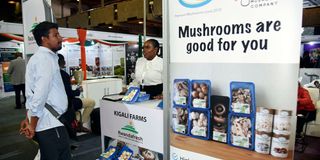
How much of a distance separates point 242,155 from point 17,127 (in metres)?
4.65

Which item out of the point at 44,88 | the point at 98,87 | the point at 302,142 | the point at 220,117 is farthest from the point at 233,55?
the point at 98,87

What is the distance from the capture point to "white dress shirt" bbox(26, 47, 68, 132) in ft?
5.69

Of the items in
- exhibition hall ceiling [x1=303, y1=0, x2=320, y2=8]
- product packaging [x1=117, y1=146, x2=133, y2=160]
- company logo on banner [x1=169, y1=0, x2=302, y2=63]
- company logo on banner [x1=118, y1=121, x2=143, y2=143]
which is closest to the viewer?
company logo on banner [x1=169, y1=0, x2=302, y2=63]

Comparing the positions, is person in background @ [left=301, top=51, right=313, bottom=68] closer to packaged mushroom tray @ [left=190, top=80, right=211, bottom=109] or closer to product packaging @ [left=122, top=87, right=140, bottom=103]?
product packaging @ [left=122, top=87, right=140, bottom=103]

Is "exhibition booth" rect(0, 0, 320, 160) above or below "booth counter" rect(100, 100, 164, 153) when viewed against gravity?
above

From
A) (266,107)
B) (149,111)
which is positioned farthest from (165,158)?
(266,107)

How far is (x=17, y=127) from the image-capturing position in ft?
15.2

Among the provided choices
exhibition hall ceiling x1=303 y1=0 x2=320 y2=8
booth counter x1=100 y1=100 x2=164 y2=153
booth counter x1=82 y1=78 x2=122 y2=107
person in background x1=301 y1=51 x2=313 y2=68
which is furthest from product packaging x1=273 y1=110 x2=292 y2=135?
person in background x1=301 y1=51 x2=313 y2=68

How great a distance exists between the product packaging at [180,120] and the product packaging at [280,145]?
20.8 inches

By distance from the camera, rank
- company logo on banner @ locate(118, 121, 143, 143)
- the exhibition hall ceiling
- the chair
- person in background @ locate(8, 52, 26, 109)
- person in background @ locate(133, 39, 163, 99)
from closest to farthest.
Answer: company logo on banner @ locate(118, 121, 143, 143), person in background @ locate(133, 39, 163, 99), the chair, the exhibition hall ceiling, person in background @ locate(8, 52, 26, 109)

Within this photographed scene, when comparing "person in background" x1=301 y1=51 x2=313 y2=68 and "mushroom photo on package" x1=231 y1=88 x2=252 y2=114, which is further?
"person in background" x1=301 y1=51 x2=313 y2=68

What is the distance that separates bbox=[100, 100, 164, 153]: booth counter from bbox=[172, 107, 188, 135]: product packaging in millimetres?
276

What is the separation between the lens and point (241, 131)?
4.37 ft

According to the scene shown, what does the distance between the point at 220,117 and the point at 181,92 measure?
30cm
